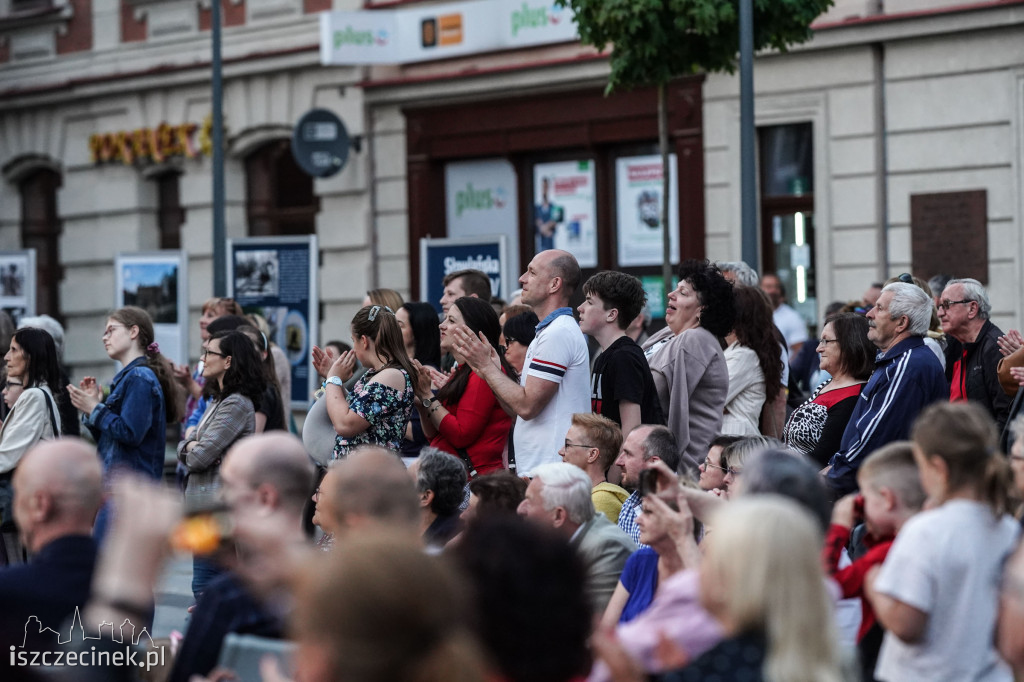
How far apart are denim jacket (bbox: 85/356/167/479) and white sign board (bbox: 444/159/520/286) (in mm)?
9720

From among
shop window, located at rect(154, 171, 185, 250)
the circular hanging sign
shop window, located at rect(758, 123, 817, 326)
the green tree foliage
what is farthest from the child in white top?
shop window, located at rect(154, 171, 185, 250)

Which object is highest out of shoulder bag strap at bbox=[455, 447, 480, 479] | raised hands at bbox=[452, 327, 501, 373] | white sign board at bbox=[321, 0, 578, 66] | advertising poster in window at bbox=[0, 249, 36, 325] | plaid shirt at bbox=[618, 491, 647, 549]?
white sign board at bbox=[321, 0, 578, 66]

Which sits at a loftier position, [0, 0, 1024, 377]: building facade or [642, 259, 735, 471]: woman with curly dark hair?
[0, 0, 1024, 377]: building facade

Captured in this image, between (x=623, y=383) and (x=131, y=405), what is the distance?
2745 mm

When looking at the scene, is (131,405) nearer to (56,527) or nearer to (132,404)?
(132,404)

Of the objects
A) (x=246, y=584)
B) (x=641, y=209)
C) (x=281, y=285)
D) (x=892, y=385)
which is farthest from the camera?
(x=641, y=209)

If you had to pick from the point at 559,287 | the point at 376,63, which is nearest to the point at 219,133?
the point at 376,63

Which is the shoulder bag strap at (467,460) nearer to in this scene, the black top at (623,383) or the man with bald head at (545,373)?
the man with bald head at (545,373)

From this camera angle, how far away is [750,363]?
8117 millimetres

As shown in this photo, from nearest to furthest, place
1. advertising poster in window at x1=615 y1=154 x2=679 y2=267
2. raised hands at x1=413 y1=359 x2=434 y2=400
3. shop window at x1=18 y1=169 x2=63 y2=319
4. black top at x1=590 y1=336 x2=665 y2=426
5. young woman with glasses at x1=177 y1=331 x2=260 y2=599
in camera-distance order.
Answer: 1. black top at x1=590 y1=336 x2=665 y2=426
2. raised hands at x1=413 y1=359 x2=434 y2=400
3. young woman with glasses at x1=177 y1=331 x2=260 y2=599
4. advertising poster in window at x1=615 y1=154 x2=679 y2=267
5. shop window at x1=18 y1=169 x2=63 y2=319

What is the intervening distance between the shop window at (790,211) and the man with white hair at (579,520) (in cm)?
1007

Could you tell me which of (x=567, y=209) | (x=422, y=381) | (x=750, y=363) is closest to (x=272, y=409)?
(x=422, y=381)

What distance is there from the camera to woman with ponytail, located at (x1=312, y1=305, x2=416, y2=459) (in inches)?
291

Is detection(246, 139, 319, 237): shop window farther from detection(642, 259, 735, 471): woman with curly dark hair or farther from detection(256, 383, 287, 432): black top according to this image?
detection(642, 259, 735, 471): woman with curly dark hair
